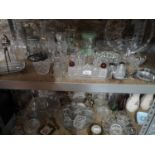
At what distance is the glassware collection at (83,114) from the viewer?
47.3 inches

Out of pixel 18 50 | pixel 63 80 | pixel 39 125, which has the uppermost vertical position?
pixel 18 50

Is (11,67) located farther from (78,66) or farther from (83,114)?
(83,114)

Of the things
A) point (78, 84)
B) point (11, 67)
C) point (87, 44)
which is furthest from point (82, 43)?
point (11, 67)

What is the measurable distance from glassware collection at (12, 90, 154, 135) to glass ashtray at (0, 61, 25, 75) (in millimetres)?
421

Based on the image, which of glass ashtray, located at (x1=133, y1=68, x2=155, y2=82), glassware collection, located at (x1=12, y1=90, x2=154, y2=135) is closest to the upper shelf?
glass ashtray, located at (x1=133, y1=68, x2=155, y2=82)

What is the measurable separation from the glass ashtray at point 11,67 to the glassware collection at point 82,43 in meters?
0.06

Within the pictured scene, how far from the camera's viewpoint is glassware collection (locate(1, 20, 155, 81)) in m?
0.99

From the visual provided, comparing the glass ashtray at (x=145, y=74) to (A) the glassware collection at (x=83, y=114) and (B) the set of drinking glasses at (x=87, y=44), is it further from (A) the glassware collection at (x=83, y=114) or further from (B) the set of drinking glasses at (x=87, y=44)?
(A) the glassware collection at (x=83, y=114)

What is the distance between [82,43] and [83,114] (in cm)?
47

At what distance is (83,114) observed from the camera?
127 cm
